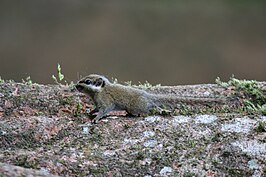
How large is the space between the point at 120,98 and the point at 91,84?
0.29 meters

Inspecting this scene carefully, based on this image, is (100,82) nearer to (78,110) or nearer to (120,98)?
(120,98)

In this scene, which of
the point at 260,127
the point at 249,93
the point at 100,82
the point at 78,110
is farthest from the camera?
the point at 249,93

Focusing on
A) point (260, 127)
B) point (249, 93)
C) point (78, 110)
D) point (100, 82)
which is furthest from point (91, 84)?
point (260, 127)

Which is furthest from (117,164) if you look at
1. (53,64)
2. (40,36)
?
(40,36)

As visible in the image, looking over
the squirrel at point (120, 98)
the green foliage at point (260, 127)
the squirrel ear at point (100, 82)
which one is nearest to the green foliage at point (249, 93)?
the squirrel at point (120, 98)

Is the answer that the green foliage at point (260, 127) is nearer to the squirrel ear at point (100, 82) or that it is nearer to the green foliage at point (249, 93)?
the green foliage at point (249, 93)

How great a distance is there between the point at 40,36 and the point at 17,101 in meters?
8.38

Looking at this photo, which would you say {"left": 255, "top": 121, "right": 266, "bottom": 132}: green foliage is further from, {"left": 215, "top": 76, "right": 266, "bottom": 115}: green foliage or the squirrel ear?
the squirrel ear

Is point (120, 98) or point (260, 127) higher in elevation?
point (120, 98)

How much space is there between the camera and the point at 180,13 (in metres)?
14.8

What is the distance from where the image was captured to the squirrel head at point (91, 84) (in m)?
5.13

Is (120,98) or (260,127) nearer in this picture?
(260,127)

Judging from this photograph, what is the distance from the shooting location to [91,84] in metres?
5.17

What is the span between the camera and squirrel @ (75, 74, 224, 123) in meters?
5.05
